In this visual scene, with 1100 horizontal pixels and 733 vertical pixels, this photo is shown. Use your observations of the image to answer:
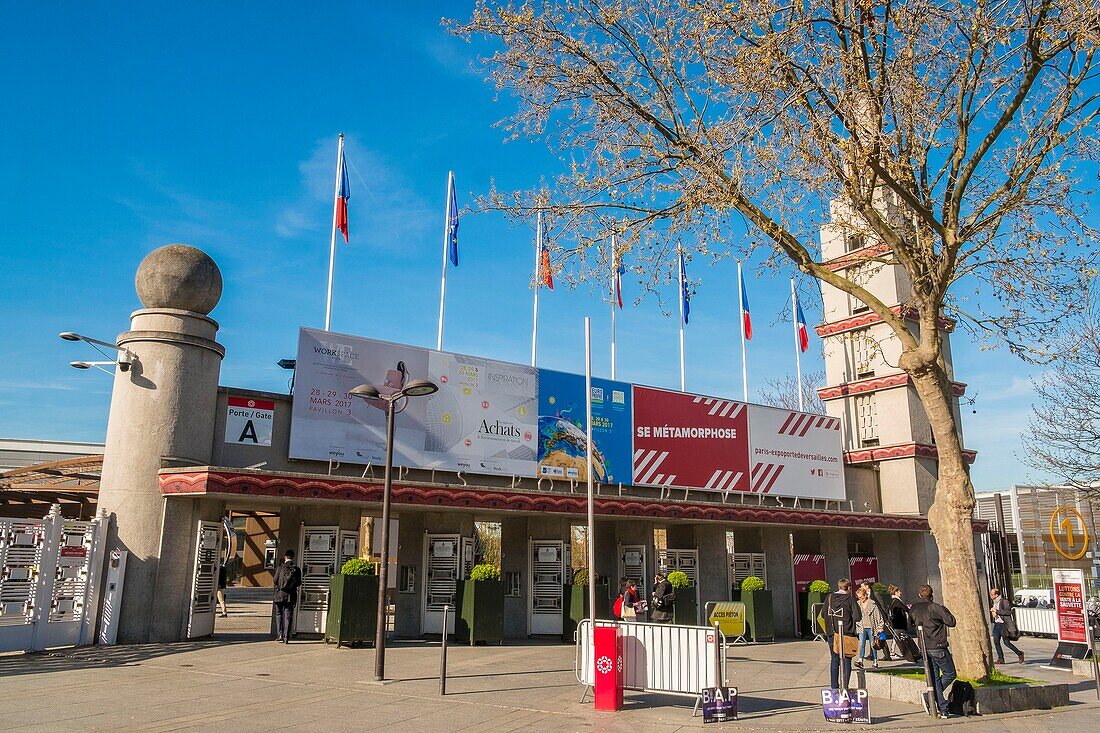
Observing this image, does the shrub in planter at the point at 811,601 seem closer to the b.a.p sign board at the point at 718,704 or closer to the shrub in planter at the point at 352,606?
the shrub in planter at the point at 352,606

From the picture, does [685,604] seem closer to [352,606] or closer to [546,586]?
[546,586]

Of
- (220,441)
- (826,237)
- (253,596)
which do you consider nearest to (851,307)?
(826,237)

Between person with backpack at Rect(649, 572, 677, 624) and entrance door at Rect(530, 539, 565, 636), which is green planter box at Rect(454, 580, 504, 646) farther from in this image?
person with backpack at Rect(649, 572, 677, 624)

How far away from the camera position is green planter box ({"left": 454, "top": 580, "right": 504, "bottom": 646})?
1953cm

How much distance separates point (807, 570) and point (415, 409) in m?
15.7

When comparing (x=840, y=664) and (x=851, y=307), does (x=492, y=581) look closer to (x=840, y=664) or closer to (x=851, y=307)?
(x=840, y=664)

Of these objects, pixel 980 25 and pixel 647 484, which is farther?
pixel 647 484

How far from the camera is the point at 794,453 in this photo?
3008 cm

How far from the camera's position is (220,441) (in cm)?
1919

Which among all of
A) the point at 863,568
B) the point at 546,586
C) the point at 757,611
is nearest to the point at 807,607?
the point at 863,568

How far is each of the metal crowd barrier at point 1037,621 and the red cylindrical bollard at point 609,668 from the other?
22.3 metres

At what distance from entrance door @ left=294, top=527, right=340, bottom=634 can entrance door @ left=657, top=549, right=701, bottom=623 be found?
10533mm

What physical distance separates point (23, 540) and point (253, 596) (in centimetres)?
2090

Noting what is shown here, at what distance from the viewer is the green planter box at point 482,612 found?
1953 centimetres
